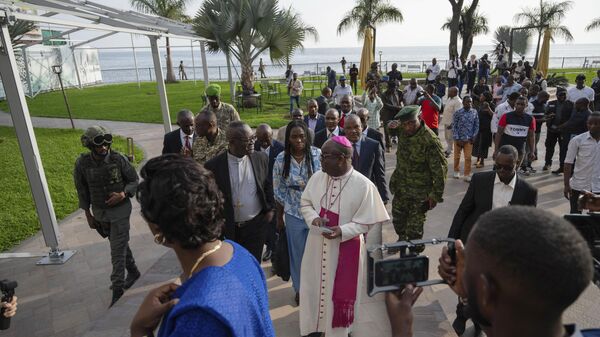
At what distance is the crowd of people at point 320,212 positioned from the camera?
1.08 metres

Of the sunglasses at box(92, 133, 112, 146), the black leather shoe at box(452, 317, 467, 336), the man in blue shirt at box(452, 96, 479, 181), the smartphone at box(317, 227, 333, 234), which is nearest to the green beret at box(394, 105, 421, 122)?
the smartphone at box(317, 227, 333, 234)

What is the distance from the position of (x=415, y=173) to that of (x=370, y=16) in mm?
23917

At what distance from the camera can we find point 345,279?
3.25 meters

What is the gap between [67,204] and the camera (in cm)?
746

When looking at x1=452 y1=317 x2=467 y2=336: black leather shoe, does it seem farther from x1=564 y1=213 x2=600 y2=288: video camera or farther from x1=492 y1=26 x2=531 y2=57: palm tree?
x1=492 y1=26 x2=531 y2=57: palm tree

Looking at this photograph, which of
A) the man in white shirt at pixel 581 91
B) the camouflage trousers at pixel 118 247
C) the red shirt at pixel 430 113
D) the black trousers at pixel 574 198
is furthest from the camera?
the man in white shirt at pixel 581 91

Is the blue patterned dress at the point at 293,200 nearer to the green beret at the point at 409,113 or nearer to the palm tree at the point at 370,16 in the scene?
the green beret at the point at 409,113

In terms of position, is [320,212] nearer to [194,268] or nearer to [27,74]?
→ [194,268]

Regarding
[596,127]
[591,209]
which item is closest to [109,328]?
[591,209]

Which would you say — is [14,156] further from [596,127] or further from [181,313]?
[596,127]

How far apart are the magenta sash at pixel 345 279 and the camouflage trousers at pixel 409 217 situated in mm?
1457

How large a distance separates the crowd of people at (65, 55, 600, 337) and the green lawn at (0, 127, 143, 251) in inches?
116

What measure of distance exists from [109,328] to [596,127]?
5.83m

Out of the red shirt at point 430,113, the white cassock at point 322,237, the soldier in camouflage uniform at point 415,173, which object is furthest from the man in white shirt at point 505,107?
the white cassock at point 322,237
